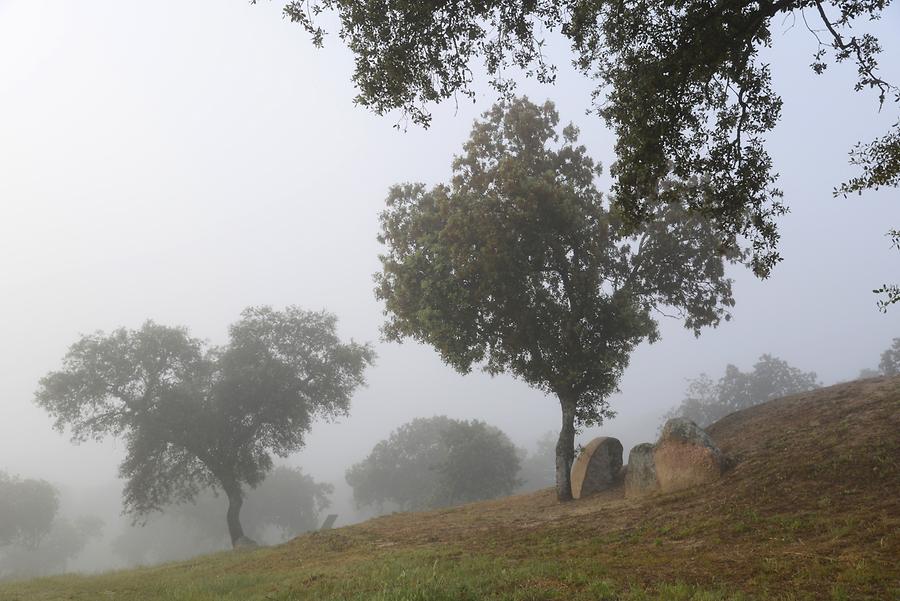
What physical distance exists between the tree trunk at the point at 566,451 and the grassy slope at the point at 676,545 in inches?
82.6

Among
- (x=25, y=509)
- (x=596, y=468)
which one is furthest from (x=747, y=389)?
(x=25, y=509)

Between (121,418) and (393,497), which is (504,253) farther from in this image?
(393,497)

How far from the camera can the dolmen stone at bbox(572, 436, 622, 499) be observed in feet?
74.9

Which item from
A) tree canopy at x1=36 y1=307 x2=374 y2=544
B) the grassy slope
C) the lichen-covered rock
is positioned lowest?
the grassy slope

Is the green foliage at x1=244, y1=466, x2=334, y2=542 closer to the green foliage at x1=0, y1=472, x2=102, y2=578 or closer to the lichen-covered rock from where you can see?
the green foliage at x1=0, y1=472, x2=102, y2=578

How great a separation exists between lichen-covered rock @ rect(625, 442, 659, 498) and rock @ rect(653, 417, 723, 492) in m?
0.39

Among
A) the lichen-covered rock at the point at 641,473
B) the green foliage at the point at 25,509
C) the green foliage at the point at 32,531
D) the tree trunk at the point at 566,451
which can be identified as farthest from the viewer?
the green foliage at the point at 32,531

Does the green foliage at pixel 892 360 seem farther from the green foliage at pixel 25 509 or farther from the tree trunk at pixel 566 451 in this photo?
the green foliage at pixel 25 509

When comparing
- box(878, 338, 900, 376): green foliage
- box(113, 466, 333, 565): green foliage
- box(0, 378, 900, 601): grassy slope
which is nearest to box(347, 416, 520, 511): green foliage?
box(113, 466, 333, 565): green foliage

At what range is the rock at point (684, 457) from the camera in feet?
56.1

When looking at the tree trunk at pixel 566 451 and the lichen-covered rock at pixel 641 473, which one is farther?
the tree trunk at pixel 566 451

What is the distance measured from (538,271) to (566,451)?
9.21 metres

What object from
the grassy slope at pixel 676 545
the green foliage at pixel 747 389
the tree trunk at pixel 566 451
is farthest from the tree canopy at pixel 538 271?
the green foliage at pixel 747 389

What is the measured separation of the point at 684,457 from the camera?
1784cm
